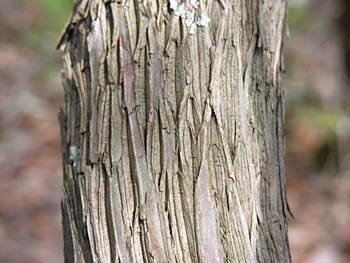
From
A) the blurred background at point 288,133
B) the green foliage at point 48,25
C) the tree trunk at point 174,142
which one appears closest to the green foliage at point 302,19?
the blurred background at point 288,133

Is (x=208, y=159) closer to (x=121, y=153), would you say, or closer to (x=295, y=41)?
(x=121, y=153)

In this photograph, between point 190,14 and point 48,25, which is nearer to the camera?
point 190,14

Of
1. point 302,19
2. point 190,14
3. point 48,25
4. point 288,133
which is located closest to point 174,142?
point 190,14

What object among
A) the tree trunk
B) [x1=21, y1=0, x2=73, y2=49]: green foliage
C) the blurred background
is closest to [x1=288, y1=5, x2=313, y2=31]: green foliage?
the blurred background

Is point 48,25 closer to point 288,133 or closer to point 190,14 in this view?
point 288,133

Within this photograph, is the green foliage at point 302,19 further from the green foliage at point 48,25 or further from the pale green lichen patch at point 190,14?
the pale green lichen patch at point 190,14
